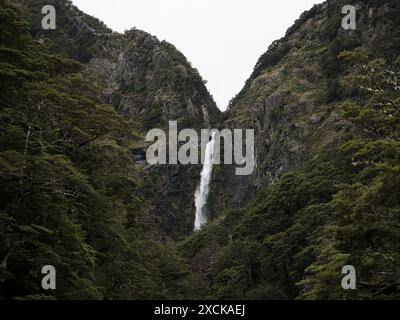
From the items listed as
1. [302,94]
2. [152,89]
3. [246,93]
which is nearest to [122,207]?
[302,94]

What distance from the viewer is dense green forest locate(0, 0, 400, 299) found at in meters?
13.8

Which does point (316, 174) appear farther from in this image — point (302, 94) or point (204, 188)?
point (204, 188)

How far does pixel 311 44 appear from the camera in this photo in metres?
75.5

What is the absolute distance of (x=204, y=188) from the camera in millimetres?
72500

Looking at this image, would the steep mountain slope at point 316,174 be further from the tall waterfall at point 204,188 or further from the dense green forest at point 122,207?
the tall waterfall at point 204,188

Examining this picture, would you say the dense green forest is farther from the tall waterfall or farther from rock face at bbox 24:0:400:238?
the tall waterfall

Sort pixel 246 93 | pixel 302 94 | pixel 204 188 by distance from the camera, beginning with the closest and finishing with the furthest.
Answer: pixel 302 94 < pixel 204 188 < pixel 246 93

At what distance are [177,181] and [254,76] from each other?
2268 centimetres

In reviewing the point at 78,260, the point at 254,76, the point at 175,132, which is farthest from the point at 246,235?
the point at 254,76

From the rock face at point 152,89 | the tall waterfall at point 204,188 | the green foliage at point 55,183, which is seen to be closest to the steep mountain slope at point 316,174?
the tall waterfall at point 204,188

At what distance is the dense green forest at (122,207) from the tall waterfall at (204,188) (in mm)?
27580

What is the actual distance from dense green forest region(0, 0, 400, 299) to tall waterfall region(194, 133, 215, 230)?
27.6m

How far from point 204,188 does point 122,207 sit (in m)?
47.3

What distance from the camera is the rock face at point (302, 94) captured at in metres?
56.2
